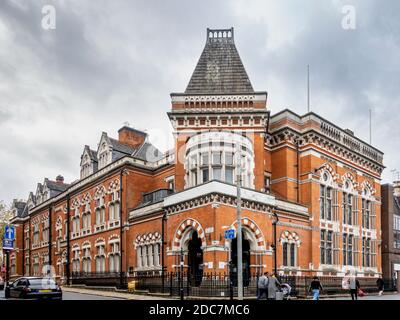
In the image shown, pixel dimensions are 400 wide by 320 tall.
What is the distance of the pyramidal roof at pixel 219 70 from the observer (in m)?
35.5

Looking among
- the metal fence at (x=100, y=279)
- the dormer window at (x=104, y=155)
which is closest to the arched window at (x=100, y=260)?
the metal fence at (x=100, y=279)

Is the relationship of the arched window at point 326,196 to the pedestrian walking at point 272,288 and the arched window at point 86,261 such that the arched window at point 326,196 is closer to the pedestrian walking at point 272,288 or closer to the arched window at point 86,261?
the pedestrian walking at point 272,288

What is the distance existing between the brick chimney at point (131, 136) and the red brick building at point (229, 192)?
2117 millimetres

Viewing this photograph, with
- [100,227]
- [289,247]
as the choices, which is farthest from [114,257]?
[289,247]

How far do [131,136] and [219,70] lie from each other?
16.6m

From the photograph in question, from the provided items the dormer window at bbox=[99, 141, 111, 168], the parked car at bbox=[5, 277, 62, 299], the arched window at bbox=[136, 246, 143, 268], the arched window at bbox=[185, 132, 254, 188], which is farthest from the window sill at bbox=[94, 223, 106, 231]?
the parked car at bbox=[5, 277, 62, 299]

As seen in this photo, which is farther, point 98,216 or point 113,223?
point 98,216

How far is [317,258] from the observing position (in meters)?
36.4

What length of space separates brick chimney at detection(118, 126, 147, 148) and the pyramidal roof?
15.2m

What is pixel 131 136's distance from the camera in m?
50.1

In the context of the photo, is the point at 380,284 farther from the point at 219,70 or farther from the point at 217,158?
the point at 219,70

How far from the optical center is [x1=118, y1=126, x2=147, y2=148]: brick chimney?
49719 mm

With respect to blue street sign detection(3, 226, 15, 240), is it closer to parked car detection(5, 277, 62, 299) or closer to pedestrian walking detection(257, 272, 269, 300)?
parked car detection(5, 277, 62, 299)
